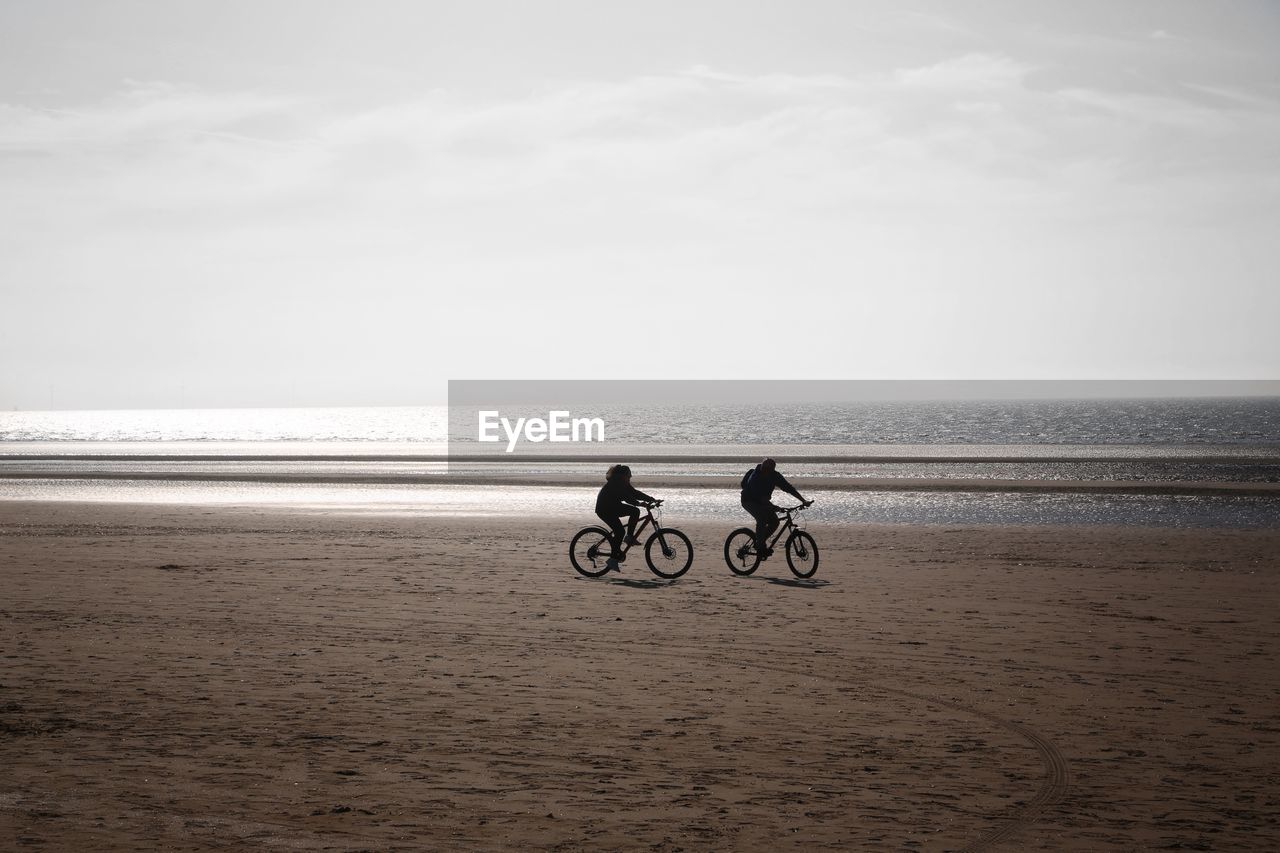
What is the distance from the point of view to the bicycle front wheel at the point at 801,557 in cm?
1936

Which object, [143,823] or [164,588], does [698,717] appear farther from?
[164,588]

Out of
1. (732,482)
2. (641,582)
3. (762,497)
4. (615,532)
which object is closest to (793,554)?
(762,497)

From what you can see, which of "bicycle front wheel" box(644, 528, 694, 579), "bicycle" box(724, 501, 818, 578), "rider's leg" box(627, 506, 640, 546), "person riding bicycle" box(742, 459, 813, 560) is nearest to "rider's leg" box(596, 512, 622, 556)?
"rider's leg" box(627, 506, 640, 546)

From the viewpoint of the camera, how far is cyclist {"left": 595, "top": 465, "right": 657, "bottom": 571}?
18.2 m

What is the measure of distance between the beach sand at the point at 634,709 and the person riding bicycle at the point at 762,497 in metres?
0.94

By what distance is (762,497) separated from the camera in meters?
18.9

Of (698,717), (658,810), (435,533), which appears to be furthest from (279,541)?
(658,810)

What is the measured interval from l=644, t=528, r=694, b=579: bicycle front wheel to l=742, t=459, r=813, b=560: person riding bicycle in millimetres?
1321

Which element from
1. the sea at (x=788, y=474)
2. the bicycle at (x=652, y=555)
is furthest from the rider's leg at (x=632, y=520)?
the sea at (x=788, y=474)

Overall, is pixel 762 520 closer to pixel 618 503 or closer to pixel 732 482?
pixel 618 503

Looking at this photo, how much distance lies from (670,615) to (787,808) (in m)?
7.99

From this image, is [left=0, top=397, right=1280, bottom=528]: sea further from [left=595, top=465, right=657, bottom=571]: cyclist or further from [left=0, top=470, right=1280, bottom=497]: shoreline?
[left=595, top=465, right=657, bottom=571]: cyclist

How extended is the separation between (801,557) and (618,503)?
143 inches

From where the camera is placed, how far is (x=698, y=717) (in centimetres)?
A: 1002
